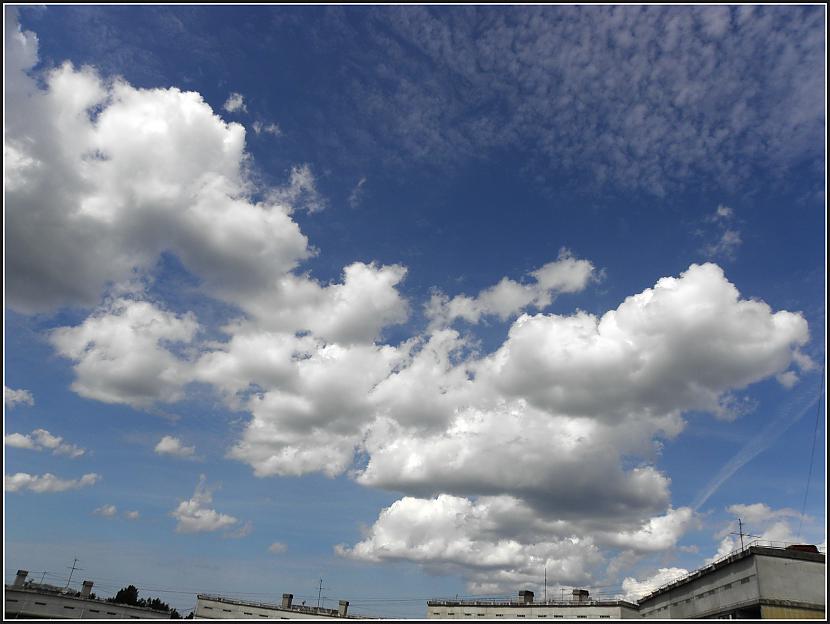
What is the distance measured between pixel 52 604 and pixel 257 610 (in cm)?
3308

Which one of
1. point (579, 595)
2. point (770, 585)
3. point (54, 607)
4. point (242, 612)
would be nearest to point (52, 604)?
point (54, 607)

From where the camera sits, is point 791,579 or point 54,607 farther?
point 54,607

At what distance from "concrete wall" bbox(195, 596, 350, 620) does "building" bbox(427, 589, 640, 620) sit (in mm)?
21093

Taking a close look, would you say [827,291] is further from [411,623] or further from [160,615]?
[160,615]

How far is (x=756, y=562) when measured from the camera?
183ft

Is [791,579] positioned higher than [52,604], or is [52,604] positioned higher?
[791,579]

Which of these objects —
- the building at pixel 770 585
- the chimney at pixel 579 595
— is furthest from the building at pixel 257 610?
the building at pixel 770 585

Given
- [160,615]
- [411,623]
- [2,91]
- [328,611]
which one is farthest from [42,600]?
[2,91]

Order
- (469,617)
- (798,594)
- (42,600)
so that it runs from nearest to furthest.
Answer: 1. (798,594)
2. (42,600)
3. (469,617)

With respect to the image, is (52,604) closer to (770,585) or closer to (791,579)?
(770,585)

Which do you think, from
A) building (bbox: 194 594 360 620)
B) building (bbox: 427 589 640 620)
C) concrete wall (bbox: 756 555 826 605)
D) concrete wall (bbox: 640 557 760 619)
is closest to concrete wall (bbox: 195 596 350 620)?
building (bbox: 194 594 360 620)

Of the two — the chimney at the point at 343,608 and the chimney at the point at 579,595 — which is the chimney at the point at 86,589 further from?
the chimney at the point at 579,595

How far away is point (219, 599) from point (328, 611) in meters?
22.5

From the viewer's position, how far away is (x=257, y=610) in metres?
104
